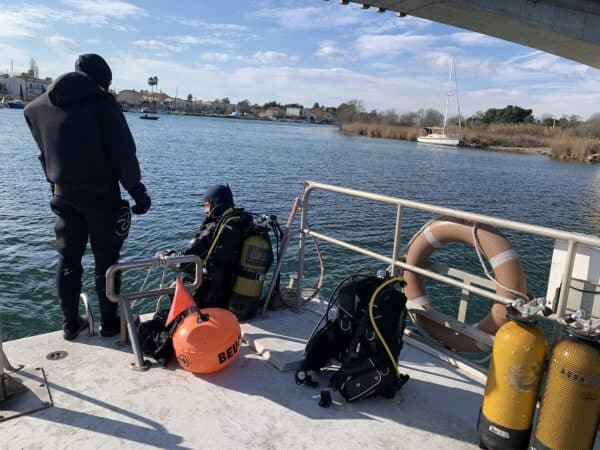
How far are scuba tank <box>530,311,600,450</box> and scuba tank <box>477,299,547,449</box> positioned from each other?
82 mm

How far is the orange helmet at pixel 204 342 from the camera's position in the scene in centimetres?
256

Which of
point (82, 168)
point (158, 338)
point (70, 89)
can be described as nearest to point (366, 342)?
Result: point (158, 338)

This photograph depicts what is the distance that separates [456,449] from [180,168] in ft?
66.4

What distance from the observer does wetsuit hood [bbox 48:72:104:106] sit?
8.80 ft

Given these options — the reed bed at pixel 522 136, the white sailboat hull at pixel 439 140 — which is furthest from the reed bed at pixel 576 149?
the white sailboat hull at pixel 439 140

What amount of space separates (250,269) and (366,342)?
49.3 inches

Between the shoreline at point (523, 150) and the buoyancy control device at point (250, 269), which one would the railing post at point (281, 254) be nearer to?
the buoyancy control device at point (250, 269)

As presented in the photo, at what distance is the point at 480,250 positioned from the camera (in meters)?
2.82

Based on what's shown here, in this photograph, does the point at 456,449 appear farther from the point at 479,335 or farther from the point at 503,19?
the point at 503,19

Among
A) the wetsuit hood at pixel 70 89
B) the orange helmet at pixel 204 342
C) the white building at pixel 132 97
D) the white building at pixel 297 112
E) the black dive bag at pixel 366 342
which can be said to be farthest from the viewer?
the white building at pixel 297 112

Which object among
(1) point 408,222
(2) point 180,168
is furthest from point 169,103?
(1) point 408,222

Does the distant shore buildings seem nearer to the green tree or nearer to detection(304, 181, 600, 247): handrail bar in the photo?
the green tree

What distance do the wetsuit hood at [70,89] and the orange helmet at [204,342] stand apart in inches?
59.8

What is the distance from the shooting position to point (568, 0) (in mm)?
17281
